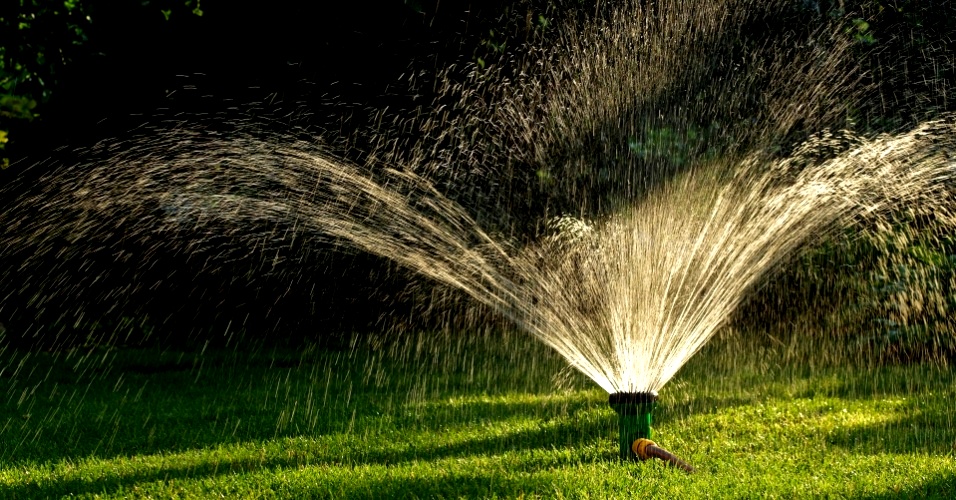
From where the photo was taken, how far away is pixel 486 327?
12.0 meters

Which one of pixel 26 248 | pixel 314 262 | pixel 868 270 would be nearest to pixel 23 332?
pixel 26 248

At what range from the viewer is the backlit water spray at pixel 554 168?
966cm

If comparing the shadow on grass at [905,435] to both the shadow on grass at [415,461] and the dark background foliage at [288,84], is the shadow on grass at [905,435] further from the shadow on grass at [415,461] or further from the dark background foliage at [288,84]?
the dark background foliage at [288,84]

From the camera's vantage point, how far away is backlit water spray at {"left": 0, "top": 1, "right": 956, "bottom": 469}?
31.7 feet

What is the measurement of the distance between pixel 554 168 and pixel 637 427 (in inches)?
244

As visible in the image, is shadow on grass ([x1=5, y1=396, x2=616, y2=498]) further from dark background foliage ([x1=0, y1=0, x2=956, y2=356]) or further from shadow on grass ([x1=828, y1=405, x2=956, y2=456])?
dark background foliage ([x1=0, y1=0, x2=956, y2=356])

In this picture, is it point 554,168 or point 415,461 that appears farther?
point 554,168

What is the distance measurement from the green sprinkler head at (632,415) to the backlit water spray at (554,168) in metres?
3.66

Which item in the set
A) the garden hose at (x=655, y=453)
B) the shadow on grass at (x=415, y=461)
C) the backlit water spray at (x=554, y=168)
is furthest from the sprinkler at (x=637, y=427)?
the backlit water spray at (x=554, y=168)

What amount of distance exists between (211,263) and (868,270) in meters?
6.96

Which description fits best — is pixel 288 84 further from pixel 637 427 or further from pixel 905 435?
pixel 905 435

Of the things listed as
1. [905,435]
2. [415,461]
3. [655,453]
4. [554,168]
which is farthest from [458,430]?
[554,168]

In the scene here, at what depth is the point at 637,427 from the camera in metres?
5.25

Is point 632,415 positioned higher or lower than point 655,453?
higher
